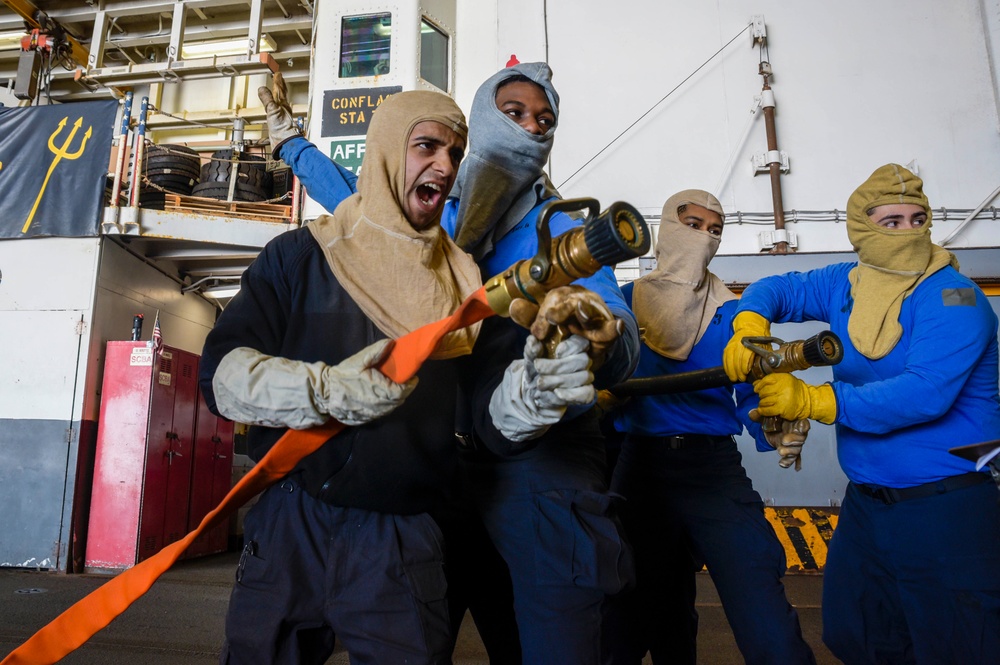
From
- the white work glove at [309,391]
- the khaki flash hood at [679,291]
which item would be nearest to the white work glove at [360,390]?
the white work glove at [309,391]

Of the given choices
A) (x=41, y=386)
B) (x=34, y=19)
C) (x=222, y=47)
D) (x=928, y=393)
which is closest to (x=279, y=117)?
(x=928, y=393)

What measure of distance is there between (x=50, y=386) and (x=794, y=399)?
20.6 feet

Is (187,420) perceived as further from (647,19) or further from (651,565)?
(647,19)

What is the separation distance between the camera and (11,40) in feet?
31.3

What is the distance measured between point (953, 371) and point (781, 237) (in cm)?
441

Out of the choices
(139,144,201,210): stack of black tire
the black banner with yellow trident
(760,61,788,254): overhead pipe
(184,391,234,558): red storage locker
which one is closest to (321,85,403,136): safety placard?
(139,144,201,210): stack of black tire

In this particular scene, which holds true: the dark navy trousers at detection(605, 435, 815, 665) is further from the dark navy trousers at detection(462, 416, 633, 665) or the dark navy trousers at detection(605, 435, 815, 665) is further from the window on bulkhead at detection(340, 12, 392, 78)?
the window on bulkhead at detection(340, 12, 392, 78)

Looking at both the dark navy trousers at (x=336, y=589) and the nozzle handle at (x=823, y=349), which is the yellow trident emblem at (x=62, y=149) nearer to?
the dark navy trousers at (x=336, y=589)

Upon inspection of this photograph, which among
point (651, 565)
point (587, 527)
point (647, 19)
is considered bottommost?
point (651, 565)

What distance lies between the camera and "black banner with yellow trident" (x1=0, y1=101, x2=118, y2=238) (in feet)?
19.4

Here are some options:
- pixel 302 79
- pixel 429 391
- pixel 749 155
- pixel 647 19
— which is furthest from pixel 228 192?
pixel 429 391

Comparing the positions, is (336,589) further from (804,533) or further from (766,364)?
(804,533)

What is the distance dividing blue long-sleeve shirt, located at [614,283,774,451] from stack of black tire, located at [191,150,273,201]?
5.85 meters

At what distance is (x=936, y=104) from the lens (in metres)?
6.01
